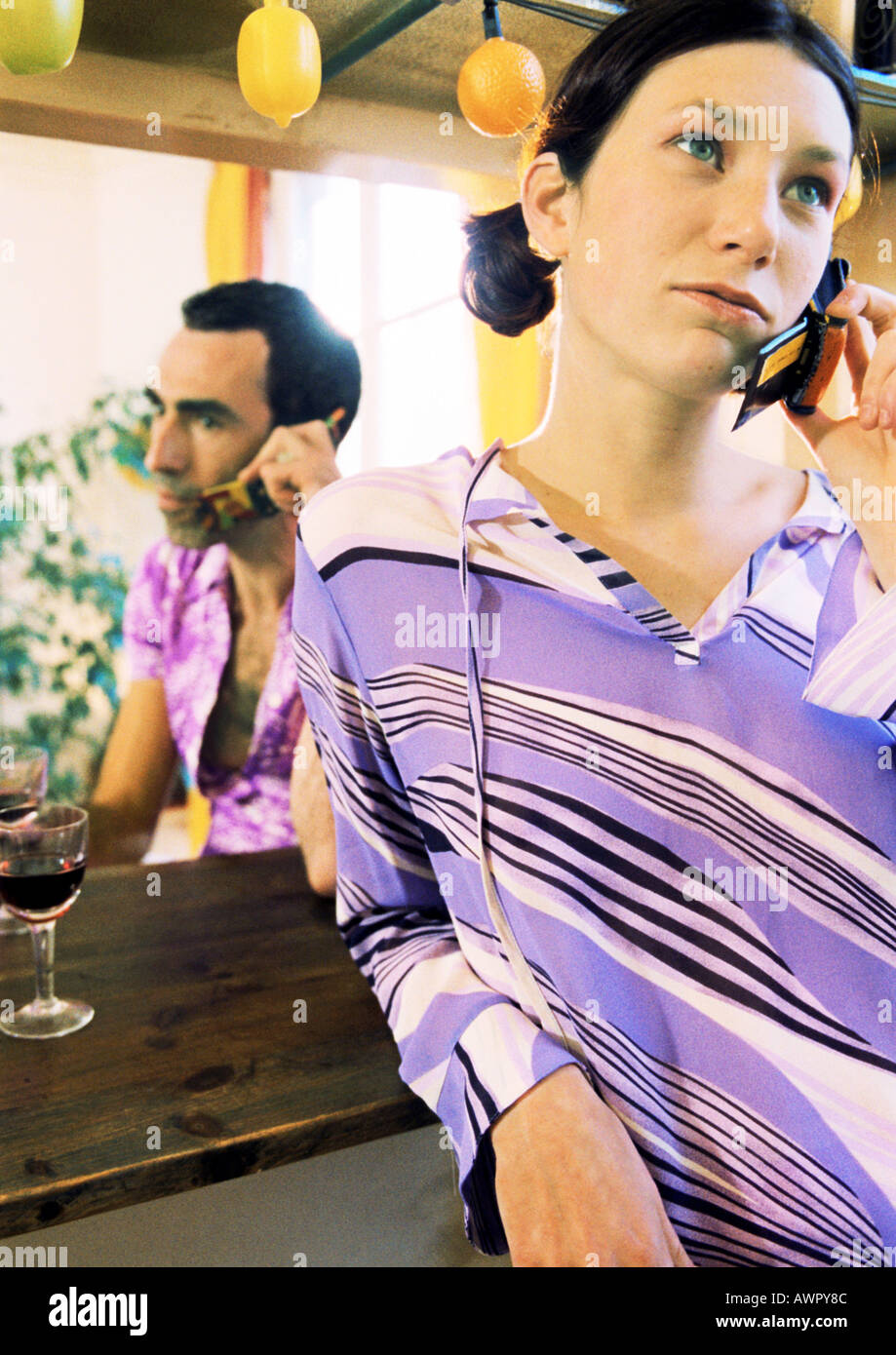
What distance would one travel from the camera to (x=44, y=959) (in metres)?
1.00

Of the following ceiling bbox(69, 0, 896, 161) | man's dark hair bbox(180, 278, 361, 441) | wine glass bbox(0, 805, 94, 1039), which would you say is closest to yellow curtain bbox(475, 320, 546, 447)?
man's dark hair bbox(180, 278, 361, 441)

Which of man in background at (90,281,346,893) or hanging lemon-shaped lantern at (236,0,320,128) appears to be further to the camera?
man in background at (90,281,346,893)

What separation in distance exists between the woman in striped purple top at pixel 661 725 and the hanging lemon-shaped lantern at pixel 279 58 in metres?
0.41

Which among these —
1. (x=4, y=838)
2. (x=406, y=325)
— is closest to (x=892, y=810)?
(x=4, y=838)

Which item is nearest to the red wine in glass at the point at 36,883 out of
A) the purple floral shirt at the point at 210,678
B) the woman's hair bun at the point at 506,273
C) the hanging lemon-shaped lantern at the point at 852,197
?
the woman's hair bun at the point at 506,273

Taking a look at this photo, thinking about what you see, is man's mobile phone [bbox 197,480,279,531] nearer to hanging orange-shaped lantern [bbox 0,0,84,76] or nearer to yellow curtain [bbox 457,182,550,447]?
yellow curtain [bbox 457,182,550,447]

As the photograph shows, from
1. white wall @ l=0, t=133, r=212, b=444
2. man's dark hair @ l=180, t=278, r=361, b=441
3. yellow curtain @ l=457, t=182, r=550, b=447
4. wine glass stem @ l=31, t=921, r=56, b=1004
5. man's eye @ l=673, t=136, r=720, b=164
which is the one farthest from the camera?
yellow curtain @ l=457, t=182, r=550, b=447

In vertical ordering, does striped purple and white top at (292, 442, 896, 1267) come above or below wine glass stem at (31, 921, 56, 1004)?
above

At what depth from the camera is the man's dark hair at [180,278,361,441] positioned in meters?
1.95

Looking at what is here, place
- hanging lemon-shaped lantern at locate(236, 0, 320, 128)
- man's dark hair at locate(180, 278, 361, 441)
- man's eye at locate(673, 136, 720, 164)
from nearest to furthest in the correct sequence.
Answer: man's eye at locate(673, 136, 720, 164), hanging lemon-shaped lantern at locate(236, 0, 320, 128), man's dark hair at locate(180, 278, 361, 441)

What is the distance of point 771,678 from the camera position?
31.3 inches

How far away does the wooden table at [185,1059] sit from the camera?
0.78 metres

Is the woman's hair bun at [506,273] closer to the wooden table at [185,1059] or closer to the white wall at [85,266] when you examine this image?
the wooden table at [185,1059]

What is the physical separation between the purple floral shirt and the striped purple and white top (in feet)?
3.92
